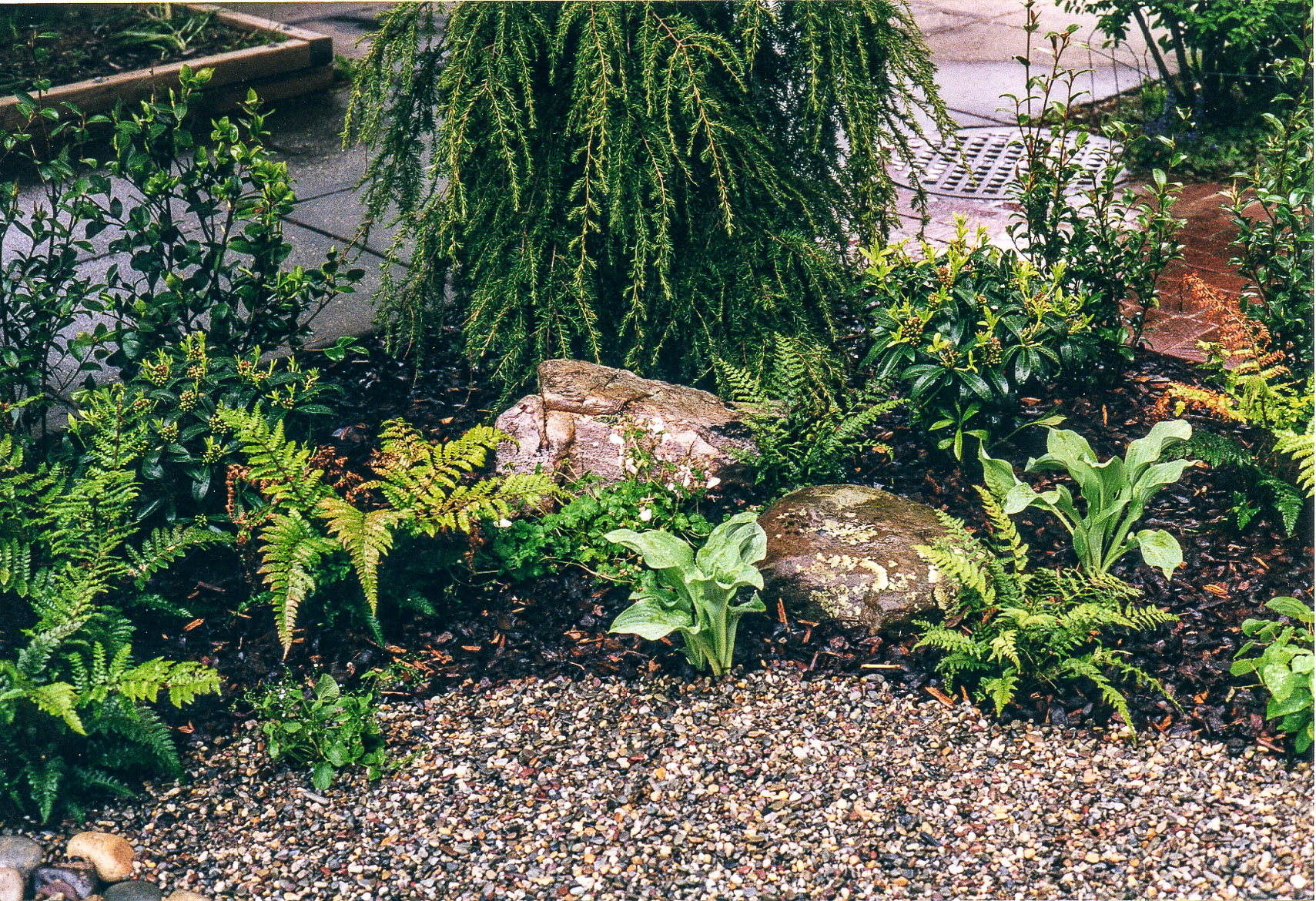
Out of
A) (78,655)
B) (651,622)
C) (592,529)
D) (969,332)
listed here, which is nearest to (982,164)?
(969,332)

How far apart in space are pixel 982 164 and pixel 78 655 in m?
5.86

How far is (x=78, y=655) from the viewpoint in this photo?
2.85 meters

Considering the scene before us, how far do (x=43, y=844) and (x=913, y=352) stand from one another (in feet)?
9.62

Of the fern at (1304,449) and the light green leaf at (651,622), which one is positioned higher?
the fern at (1304,449)

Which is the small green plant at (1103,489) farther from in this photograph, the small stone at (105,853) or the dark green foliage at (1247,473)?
the small stone at (105,853)

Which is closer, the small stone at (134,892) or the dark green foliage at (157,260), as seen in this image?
the small stone at (134,892)

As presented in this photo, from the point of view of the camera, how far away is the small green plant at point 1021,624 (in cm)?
304

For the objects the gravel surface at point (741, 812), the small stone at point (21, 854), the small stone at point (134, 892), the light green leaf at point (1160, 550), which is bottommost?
the small stone at point (134, 892)

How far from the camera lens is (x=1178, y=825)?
8.95ft

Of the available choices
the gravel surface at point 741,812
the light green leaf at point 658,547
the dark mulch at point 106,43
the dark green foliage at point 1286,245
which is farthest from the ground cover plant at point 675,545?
the dark mulch at point 106,43

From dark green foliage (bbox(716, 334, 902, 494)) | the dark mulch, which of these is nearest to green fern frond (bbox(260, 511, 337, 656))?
dark green foliage (bbox(716, 334, 902, 494))

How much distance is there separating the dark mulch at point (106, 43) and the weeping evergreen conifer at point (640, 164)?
4.27m

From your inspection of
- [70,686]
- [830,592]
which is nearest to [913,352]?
[830,592]

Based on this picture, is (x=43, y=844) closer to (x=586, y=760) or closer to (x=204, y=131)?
(x=586, y=760)
